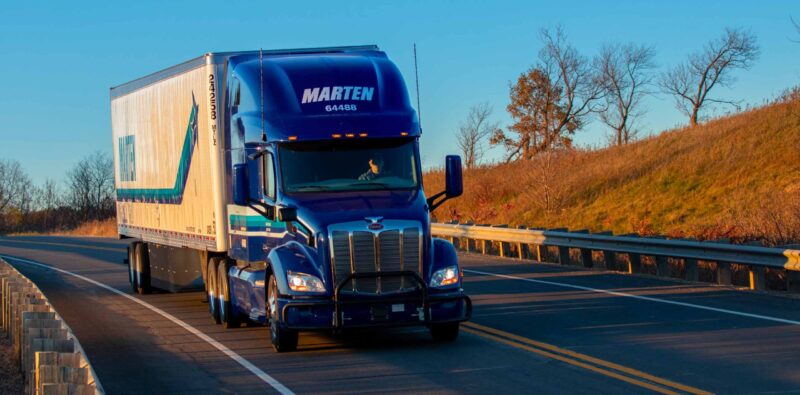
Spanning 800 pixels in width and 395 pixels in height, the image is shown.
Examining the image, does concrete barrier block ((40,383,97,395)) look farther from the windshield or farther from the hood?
the windshield

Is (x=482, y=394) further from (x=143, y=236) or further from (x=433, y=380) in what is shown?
(x=143, y=236)

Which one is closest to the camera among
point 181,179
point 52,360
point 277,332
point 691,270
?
point 52,360

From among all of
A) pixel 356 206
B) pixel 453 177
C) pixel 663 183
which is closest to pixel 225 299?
pixel 356 206

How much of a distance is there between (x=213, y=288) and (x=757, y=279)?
857 centimetres

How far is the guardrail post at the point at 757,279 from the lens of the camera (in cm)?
1761

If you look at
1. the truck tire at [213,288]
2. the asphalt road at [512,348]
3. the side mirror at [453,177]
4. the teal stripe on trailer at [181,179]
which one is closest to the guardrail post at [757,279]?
the asphalt road at [512,348]

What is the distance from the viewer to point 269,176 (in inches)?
550

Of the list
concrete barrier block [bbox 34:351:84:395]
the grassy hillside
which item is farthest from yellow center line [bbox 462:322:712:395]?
the grassy hillside

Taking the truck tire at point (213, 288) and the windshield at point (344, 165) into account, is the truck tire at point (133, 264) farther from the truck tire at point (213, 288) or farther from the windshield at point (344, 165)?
the windshield at point (344, 165)

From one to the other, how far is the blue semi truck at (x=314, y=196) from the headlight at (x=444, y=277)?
0.01 metres

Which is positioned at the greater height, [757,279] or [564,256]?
[564,256]

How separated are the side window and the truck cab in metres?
0.01

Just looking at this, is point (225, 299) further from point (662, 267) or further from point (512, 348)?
point (662, 267)

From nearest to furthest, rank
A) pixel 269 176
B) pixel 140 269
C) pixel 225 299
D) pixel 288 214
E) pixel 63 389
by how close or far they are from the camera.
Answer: pixel 63 389 → pixel 288 214 → pixel 269 176 → pixel 225 299 → pixel 140 269
